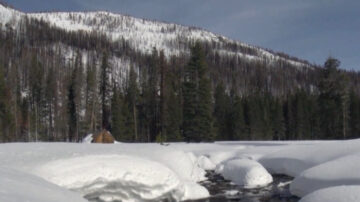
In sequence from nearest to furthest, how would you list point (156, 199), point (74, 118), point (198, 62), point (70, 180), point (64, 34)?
1. point (70, 180)
2. point (156, 199)
3. point (198, 62)
4. point (74, 118)
5. point (64, 34)

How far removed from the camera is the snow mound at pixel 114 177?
1072 cm

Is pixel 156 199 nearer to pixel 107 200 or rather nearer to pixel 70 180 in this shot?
pixel 107 200

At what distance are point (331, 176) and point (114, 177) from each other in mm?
6727

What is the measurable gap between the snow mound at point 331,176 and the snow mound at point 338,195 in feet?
14.3

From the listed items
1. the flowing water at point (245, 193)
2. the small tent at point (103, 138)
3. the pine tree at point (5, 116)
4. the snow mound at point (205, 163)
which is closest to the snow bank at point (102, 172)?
the flowing water at point (245, 193)

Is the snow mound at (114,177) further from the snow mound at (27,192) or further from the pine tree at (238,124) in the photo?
the pine tree at (238,124)

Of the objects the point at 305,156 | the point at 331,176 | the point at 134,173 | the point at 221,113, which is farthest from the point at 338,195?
the point at 221,113

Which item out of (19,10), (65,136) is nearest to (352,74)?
(65,136)

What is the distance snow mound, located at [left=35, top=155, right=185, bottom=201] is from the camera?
1072 cm

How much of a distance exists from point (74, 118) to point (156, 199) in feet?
143

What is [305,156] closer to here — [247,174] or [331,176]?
[247,174]

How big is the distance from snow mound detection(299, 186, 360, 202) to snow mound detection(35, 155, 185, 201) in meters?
5.73

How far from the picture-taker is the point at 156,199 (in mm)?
12570

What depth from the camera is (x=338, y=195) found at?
23.2 ft
